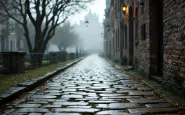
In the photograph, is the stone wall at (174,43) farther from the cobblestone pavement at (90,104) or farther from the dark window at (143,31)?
the dark window at (143,31)

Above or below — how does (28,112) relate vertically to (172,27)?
below

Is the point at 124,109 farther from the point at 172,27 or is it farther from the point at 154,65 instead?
the point at 154,65

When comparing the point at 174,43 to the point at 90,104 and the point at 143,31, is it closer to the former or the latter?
the point at 90,104

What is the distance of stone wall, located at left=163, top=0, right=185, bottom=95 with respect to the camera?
5145 millimetres

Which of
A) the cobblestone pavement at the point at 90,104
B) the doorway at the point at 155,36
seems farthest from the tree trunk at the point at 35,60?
the cobblestone pavement at the point at 90,104

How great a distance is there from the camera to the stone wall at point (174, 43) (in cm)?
514

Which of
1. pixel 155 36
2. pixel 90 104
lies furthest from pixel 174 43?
pixel 155 36

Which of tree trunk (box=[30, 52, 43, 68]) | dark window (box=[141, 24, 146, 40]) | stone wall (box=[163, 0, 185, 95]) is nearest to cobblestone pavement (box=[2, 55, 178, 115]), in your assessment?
stone wall (box=[163, 0, 185, 95])

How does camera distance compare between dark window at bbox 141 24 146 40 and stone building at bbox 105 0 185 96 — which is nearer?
stone building at bbox 105 0 185 96

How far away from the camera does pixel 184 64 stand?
5.01 metres

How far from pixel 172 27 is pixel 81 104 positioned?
3145 millimetres

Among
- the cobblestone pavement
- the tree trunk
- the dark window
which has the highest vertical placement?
the dark window

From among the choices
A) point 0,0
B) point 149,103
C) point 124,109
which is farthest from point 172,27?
point 0,0

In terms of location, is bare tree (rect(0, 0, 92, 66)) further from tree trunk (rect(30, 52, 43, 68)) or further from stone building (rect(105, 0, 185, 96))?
stone building (rect(105, 0, 185, 96))
